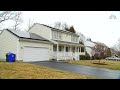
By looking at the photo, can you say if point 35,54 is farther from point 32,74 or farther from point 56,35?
point 32,74

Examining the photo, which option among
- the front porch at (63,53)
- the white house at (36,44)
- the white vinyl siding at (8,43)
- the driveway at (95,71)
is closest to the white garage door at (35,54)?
the white house at (36,44)

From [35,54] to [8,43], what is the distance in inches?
107

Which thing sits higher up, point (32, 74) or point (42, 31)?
point (42, 31)

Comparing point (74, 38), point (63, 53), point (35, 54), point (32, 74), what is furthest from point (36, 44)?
point (74, 38)

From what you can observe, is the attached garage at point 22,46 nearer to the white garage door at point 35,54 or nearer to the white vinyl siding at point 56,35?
the white garage door at point 35,54

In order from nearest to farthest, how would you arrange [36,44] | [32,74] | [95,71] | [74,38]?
[32,74] → [95,71] → [36,44] → [74,38]

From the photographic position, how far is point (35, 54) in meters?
17.7

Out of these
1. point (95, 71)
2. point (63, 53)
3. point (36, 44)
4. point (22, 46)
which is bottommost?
point (95, 71)

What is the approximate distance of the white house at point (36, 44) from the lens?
54.3 ft

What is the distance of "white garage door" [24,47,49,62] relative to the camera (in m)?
16.8

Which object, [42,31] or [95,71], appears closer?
[95,71]
